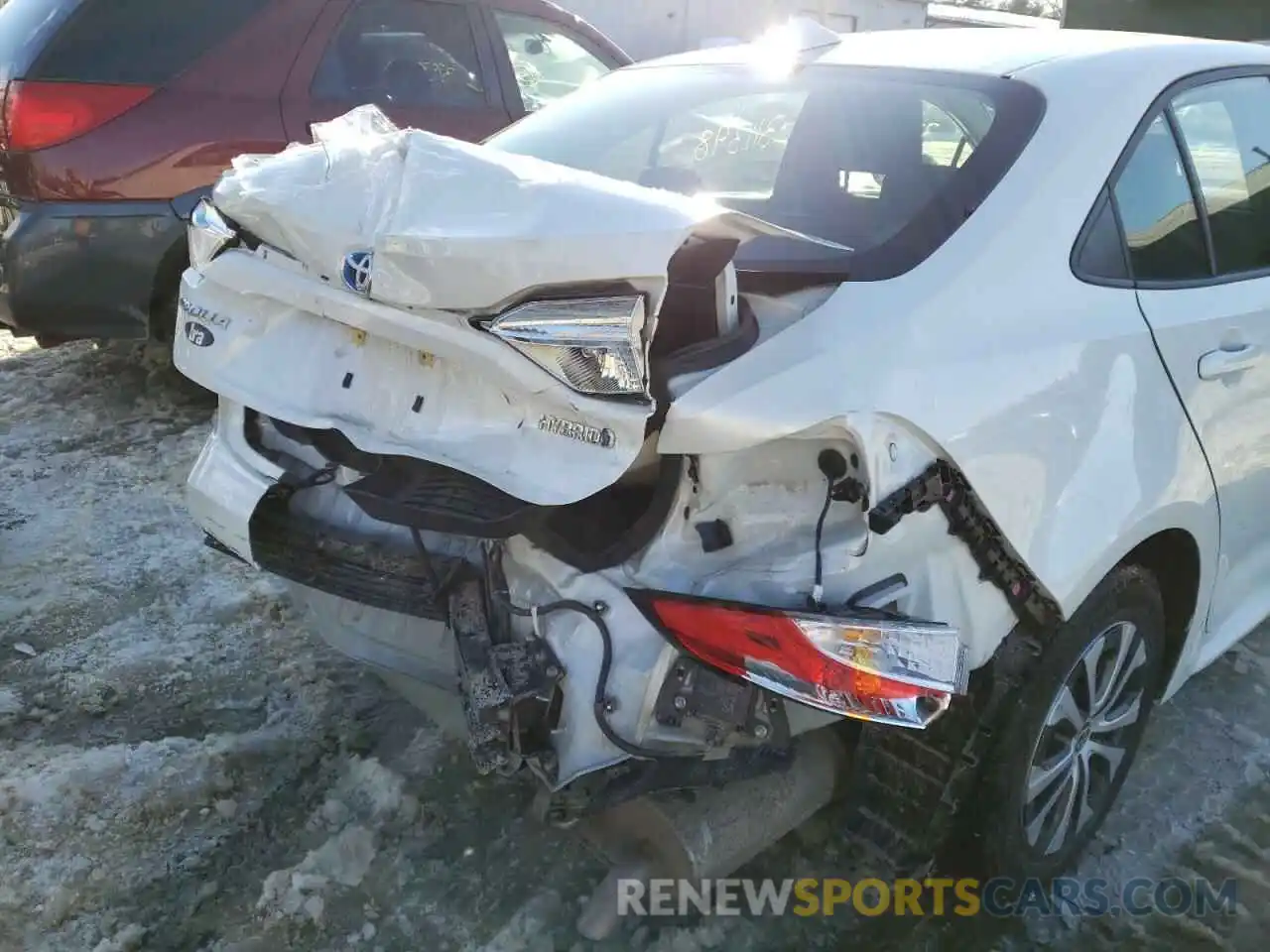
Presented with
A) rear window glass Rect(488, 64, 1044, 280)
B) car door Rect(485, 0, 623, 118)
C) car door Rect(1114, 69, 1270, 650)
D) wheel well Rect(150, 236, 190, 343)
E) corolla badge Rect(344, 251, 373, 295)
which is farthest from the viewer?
car door Rect(485, 0, 623, 118)

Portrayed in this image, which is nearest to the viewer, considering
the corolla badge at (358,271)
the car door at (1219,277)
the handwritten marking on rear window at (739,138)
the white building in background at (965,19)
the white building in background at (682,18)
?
the corolla badge at (358,271)

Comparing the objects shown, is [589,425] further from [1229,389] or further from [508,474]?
[1229,389]

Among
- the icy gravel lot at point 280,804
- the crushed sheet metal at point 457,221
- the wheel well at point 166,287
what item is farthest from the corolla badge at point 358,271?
the wheel well at point 166,287

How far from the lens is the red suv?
164 inches

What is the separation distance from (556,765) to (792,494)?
62cm

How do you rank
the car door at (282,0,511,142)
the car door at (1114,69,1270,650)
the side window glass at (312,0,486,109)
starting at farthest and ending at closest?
the side window glass at (312,0,486,109) → the car door at (282,0,511,142) → the car door at (1114,69,1270,650)

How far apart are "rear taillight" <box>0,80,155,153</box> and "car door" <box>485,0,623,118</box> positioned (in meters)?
1.97

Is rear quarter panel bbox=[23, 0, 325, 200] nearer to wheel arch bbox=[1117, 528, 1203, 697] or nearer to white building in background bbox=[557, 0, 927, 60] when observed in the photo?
wheel arch bbox=[1117, 528, 1203, 697]

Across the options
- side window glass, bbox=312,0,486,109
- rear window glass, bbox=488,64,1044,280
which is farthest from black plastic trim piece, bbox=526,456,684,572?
side window glass, bbox=312,0,486,109

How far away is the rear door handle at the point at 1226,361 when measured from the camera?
2318 millimetres

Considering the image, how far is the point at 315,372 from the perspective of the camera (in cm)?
205

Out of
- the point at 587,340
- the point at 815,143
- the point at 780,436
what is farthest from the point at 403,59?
the point at 780,436

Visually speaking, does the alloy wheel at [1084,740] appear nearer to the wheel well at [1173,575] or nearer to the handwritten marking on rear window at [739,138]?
the wheel well at [1173,575]

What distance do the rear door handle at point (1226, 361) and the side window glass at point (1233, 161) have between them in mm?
210
